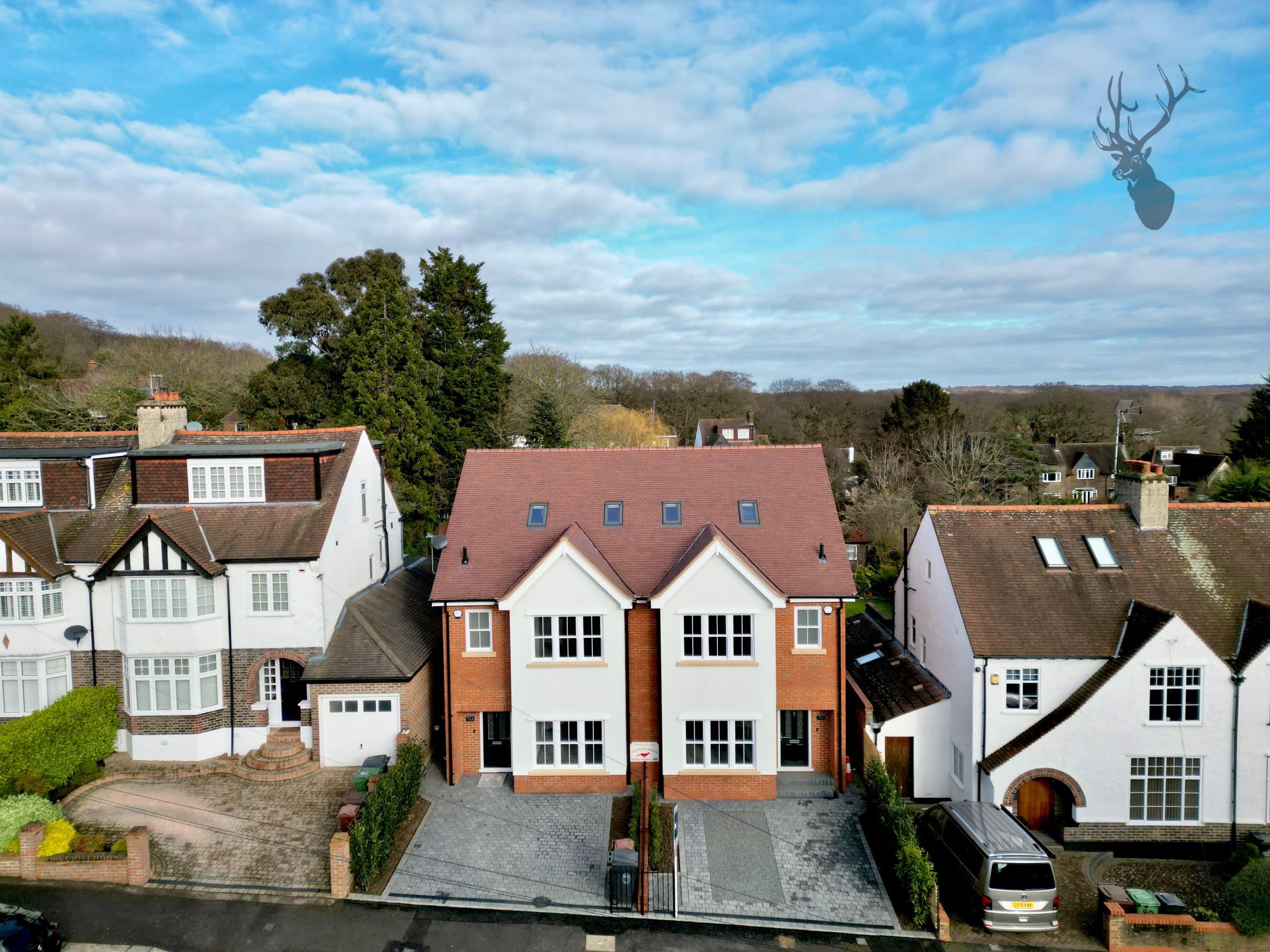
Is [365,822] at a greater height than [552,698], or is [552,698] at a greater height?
[552,698]

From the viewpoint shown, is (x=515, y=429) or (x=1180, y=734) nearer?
(x=1180, y=734)

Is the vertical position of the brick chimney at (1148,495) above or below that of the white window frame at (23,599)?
above

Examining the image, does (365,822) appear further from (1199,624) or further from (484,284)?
(484,284)

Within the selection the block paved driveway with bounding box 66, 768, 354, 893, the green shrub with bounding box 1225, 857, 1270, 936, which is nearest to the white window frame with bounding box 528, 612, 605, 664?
the block paved driveway with bounding box 66, 768, 354, 893

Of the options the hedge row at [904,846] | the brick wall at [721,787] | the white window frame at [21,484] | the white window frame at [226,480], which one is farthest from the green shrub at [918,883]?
the white window frame at [21,484]

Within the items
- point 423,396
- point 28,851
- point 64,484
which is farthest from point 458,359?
point 28,851

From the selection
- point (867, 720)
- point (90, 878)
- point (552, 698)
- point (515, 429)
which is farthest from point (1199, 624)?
point (515, 429)

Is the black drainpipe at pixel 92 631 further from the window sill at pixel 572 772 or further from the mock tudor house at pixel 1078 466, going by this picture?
the mock tudor house at pixel 1078 466
